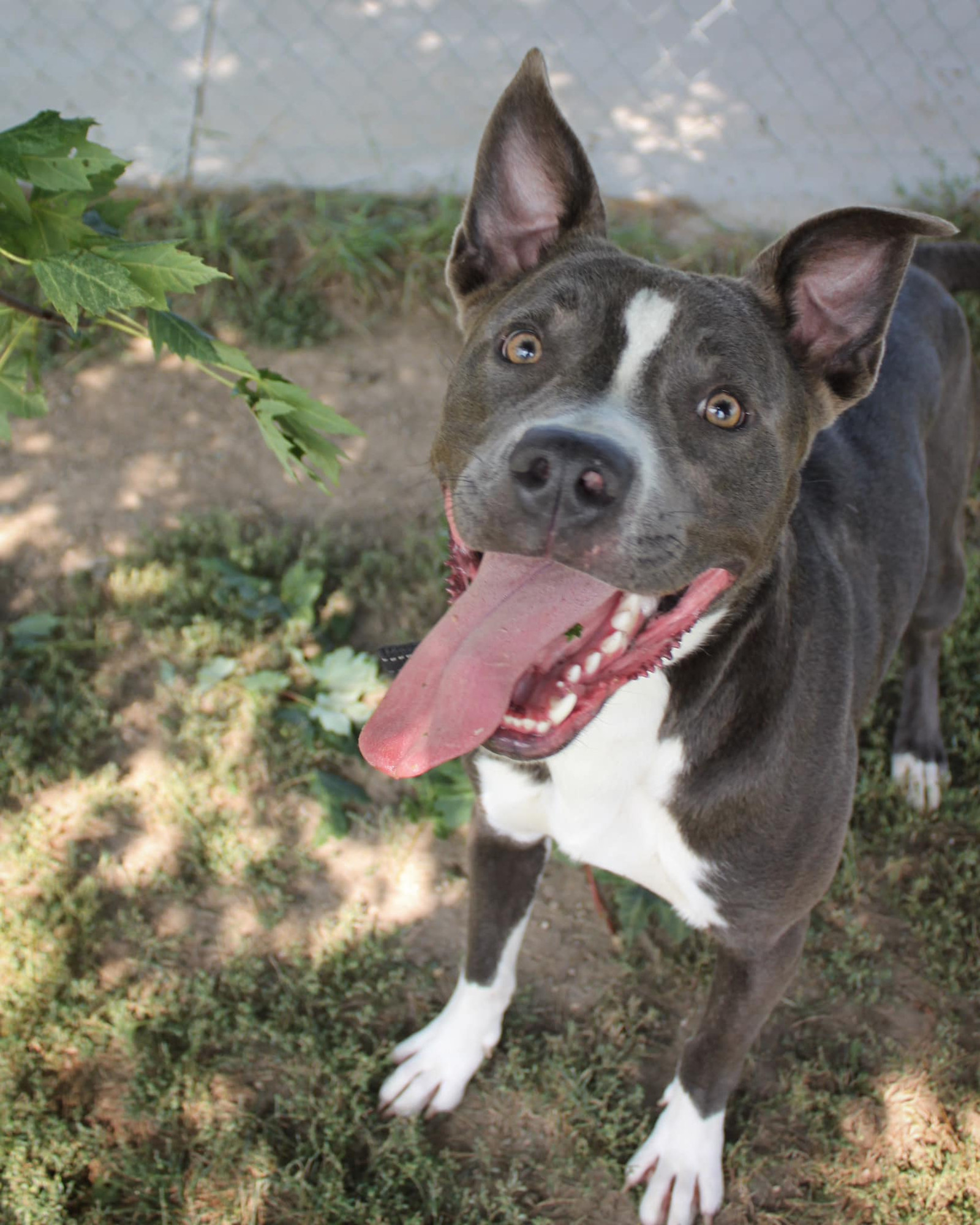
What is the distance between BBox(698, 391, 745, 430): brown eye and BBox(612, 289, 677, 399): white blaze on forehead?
15cm

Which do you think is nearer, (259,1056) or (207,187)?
(259,1056)

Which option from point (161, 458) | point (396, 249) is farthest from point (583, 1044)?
point (396, 249)

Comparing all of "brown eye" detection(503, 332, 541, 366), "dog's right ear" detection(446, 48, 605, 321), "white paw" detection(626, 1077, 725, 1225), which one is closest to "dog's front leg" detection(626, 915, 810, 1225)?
"white paw" detection(626, 1077, 725, 1225)

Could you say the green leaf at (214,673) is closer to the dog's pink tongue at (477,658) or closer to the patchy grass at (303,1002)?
the patchy grass at (303,1002)

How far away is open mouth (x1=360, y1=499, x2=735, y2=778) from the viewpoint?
7.59 ft

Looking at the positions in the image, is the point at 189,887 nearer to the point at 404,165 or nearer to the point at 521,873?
the point at 521,873

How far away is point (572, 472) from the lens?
1.99m

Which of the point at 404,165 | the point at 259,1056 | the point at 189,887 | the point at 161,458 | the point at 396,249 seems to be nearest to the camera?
the point at 259,1056

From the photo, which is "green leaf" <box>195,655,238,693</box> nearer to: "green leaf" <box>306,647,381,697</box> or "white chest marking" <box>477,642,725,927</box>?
"green leaf" <box>306,647,381,697</box>

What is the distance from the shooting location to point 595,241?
2.62 m

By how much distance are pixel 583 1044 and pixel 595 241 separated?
2419 mm

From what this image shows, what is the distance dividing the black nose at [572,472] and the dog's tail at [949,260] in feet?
8.06

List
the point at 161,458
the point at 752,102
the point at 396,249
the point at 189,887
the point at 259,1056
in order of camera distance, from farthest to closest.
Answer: the point at 752,102 < the point at 396,249 < the point at 161,458 < the point at 189,887 < the point at 259,1056

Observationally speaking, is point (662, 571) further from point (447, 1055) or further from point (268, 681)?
point (268, 681)
